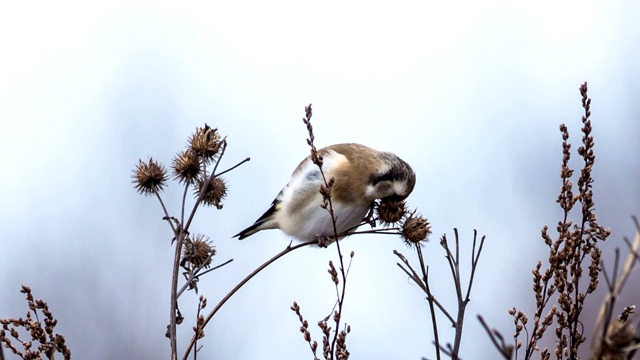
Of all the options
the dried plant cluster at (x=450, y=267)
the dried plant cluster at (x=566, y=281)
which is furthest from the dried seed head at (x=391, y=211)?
the dried plant cluster at (x=566, y=281)

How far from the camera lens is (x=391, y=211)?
3.10 metres

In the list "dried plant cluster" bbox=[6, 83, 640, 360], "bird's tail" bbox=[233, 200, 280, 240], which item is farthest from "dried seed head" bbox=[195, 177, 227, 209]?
"bird's tail" bbox=[233, 200, 280, 240]

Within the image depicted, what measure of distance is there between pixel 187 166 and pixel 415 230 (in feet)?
2.48

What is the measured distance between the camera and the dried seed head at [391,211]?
10.0ft

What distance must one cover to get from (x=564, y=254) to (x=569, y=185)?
277 millimetres

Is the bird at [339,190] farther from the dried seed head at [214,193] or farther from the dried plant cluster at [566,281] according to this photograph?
the dried plant cluster at [566,281]

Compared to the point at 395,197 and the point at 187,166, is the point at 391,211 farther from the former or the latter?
the point at 187,166

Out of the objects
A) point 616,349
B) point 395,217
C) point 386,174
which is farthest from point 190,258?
point 616,349

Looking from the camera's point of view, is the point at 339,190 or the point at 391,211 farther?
the point at 339,190

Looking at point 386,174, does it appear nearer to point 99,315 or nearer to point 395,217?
point 395,217

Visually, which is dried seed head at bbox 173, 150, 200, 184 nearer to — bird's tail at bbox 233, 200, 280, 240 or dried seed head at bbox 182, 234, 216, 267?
dried seed head at bbox 182, 234, 216, 267

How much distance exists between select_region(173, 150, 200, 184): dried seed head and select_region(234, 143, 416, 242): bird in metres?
0.78

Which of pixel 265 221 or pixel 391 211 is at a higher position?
pixel 265 221

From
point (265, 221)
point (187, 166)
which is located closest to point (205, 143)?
point (187, 166)
